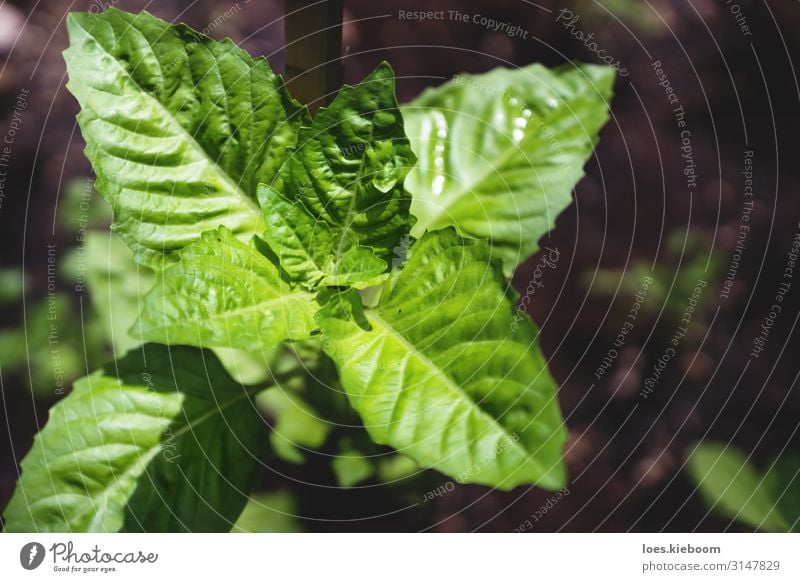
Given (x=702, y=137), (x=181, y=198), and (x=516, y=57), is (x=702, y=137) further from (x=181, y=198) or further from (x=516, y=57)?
(x=181, y=198)

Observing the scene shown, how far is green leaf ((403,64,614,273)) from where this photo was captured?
57 cm

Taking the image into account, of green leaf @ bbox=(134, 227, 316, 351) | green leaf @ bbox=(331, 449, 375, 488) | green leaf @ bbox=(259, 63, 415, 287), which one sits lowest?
green leaf @ bbox=(331, 449, 375, 488)

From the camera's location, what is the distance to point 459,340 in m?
0.46

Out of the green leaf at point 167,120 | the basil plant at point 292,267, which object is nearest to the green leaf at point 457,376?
the basil plant at point 292,267

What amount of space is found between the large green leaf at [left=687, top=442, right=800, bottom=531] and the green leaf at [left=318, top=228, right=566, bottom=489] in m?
0.29

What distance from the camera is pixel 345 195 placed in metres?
0.49

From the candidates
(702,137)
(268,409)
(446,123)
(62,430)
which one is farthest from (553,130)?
(62,430)

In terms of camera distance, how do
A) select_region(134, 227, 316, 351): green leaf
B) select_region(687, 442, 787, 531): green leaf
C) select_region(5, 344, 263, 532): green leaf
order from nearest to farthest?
select_region(134, 227, 316, 351): green leaf
select_region(5, 344, 263, 532): green leaf
select_region(687, 442, 787, 531): green leaf

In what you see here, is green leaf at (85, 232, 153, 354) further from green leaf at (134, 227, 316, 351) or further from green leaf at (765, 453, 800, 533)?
green leaf at (765, 453, 800, 533)

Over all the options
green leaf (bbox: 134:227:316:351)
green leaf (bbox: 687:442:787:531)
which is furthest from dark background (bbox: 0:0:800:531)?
green leaf (bbox: 134:227:316:351)
